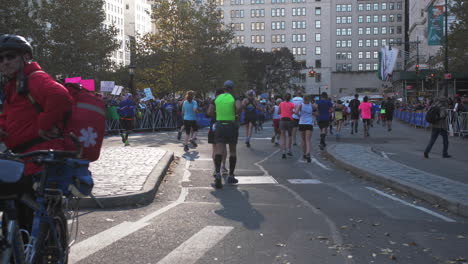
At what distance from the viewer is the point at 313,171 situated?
12.7m

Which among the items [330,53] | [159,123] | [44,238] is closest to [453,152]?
[44,238]

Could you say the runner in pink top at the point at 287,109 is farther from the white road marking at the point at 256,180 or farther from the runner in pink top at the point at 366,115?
the runner in pink top at the point at 366,115

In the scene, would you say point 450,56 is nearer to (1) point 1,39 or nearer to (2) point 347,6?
(1) point 1,39

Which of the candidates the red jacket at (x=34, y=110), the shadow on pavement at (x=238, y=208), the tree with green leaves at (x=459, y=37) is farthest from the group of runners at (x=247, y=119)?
the tree with green leaves at (x=459, y=37)

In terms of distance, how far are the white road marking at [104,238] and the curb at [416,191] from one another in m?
3.83

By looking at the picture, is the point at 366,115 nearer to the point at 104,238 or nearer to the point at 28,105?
the point at 104,238

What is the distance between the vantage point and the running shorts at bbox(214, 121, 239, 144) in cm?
1053

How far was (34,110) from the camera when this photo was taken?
3951 mm

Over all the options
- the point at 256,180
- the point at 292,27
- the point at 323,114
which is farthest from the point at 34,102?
the point at 292,27

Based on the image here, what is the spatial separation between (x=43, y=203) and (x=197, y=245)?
225 centimetres

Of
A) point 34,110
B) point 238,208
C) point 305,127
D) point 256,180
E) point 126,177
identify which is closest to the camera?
point 34,110

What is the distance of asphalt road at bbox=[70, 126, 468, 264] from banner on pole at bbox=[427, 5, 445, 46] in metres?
30.7

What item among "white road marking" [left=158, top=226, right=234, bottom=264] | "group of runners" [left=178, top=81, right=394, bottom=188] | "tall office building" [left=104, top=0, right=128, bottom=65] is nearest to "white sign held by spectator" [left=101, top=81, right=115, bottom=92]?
"group of runners" [left=178, top=81, right=394, bottom=188]

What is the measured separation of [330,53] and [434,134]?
121 meters
